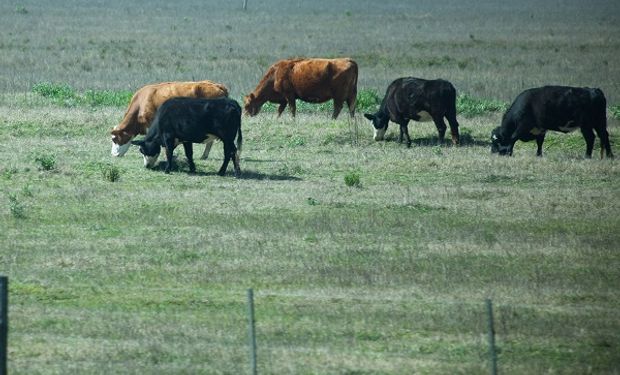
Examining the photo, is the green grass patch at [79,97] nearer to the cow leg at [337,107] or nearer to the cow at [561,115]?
the cow leg at [337,107]

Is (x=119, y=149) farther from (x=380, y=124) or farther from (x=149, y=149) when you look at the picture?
(x=380, y=124)

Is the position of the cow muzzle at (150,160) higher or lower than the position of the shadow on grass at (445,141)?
higher

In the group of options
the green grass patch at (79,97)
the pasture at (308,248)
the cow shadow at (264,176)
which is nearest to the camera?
the pasture at (308,248)

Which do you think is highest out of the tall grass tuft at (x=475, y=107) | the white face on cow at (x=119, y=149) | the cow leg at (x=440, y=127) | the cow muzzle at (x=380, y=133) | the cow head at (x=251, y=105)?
the cow leg at (x=440, y=127)

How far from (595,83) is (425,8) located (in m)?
59.3

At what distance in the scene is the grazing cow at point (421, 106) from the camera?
93.3 ft

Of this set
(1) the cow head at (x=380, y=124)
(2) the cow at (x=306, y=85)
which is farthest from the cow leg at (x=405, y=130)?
(2) the cow at (x=306, y=85)

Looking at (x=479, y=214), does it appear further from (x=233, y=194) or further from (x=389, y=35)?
(x=389, y=35)

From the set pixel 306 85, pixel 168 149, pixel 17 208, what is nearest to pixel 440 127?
pixel 306 85

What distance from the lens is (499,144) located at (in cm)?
2686

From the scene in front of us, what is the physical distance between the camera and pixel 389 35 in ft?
233

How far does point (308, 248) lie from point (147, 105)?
31.9 ft

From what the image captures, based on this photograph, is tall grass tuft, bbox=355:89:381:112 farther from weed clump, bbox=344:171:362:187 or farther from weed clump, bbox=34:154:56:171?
weed clump, bbox=34:154:56:171

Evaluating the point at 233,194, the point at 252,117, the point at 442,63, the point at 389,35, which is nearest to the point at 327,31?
the point at 389,35
